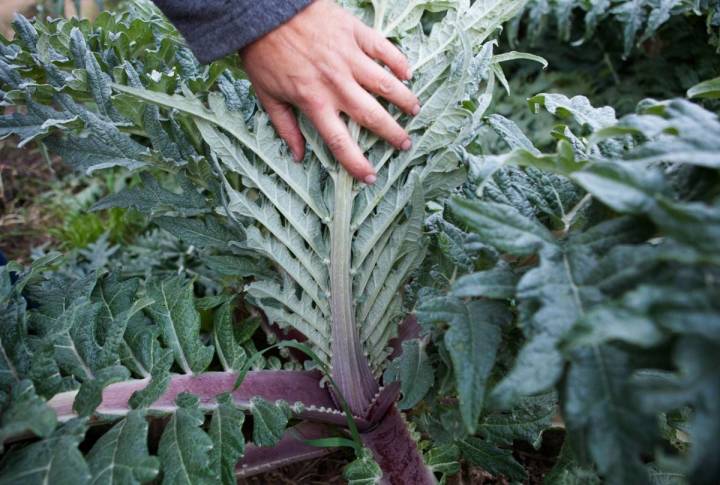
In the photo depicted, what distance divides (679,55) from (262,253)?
1.66 metres

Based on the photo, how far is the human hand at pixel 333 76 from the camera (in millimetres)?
1051

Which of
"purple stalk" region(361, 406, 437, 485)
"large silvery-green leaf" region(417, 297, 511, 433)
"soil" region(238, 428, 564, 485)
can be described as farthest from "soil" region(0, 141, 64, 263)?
"large silvery-green leaf" region(417, 297, 511, 433)

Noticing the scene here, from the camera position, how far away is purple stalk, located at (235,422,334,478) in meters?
1.23

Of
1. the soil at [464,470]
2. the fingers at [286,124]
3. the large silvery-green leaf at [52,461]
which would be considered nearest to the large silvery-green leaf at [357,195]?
the fingers at [286,124]

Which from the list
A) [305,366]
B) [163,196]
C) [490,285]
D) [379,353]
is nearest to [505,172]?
[490,285]

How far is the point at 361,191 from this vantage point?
3.98 feet

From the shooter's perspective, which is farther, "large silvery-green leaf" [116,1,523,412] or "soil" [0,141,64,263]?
"soil" [0,141,64,263]

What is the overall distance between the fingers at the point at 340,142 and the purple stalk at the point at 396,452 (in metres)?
0.52

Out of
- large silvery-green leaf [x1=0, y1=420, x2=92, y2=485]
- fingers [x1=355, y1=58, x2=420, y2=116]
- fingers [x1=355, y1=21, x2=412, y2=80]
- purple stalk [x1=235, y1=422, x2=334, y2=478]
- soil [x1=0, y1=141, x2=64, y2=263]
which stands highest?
fingers [x1=355, y1=21, x2=412, y2=80]

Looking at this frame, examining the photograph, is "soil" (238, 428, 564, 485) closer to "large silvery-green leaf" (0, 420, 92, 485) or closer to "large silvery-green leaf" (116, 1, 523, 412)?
"large silvery-green leaf" (116, 1, 523, 412)

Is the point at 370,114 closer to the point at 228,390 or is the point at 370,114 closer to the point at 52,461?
the point at 228,390

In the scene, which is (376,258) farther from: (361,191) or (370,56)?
(370,56)

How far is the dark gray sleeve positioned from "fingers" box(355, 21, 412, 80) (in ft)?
0.37

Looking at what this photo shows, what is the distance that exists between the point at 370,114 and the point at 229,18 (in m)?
0.29
